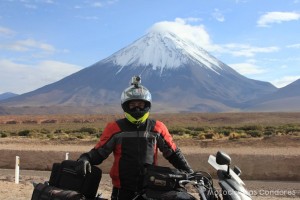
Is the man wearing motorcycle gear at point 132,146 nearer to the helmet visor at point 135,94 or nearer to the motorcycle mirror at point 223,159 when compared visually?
the helmet visor at point 135,94

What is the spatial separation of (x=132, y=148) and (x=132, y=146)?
0.06 ft

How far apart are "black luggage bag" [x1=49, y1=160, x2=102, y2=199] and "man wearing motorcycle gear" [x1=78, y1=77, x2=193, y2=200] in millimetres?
139

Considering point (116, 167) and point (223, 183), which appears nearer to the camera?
point (223, 183)

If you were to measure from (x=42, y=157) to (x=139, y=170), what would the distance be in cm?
1694

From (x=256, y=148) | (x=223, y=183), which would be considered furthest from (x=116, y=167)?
(x=256, y=148)

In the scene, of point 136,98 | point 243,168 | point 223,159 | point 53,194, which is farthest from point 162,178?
point 243,168

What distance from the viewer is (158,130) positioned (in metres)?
4.64

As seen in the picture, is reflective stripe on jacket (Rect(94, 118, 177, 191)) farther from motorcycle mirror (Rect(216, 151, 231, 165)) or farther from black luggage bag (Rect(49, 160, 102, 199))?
motorcycle mirror (Rect(216, 151, 231, 165))

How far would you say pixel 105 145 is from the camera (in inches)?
181

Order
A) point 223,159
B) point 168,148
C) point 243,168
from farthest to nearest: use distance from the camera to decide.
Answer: point 243,168, point 168,148, point 223,159

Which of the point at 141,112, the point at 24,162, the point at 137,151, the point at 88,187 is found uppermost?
the point at 141,112

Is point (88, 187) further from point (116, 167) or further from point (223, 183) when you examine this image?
point (223, 183)

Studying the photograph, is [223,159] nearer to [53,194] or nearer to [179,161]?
[179,161]

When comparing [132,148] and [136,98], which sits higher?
[136,98]
